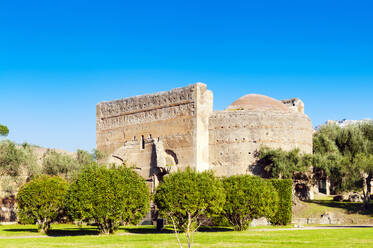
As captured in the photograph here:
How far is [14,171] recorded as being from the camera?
37812 millimetres

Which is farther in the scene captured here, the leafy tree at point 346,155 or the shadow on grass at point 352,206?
the leafy tree at point 346,155

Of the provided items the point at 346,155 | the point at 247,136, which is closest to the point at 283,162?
the point at 247,136

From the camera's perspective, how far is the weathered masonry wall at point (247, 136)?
135ft

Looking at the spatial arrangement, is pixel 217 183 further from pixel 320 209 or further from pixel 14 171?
pixel 14 171

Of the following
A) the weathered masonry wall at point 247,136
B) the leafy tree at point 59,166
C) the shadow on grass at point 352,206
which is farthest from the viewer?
the weathered masonry wall at point 247,136

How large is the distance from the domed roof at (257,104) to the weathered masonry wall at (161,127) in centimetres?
353

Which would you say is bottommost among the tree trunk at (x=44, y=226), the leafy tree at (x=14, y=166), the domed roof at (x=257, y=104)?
the tree trunk at (x=44, y=226)

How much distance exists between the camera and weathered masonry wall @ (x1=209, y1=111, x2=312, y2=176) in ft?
135

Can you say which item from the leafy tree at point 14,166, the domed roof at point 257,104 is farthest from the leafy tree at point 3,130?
the domed roof at point 257,104

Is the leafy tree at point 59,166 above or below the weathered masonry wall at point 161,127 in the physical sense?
below

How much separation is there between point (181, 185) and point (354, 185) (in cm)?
1753

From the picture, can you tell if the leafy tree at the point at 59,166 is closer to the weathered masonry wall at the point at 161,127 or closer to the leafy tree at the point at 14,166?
the leafy tree at the point at 14,166

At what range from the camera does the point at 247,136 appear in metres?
41.3

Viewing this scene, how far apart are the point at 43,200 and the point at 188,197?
28.1ft
